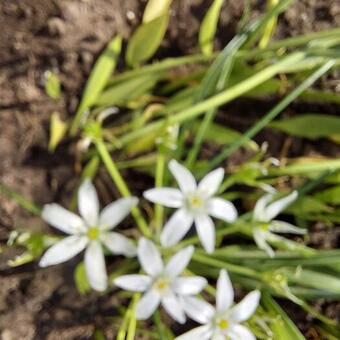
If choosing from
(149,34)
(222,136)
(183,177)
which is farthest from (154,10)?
(183,177)

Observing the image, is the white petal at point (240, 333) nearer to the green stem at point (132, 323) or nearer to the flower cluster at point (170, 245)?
the flower cluster at point (170, 245)

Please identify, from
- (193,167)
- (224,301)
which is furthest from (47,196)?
(224,301)

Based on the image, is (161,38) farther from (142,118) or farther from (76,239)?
Result: (76,239)

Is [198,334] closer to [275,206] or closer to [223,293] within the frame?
[223,293]

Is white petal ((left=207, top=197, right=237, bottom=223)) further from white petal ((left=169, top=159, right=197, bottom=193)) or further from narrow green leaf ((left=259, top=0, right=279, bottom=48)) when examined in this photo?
narrow green leaf ((left=259, top=0, right=279, bottom=48))

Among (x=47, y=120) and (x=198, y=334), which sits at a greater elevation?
(x=47, y=120)

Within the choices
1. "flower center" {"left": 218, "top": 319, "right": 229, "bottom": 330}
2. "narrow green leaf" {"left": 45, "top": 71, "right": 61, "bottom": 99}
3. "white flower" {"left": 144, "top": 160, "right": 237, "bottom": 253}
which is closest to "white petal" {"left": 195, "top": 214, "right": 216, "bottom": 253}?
"white flower" {"left": 144, "top": 160, "right": 237, "bottom": 253}
